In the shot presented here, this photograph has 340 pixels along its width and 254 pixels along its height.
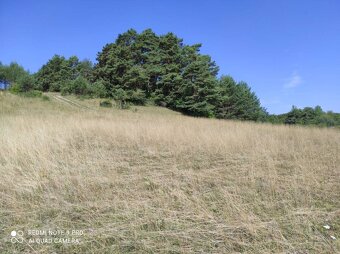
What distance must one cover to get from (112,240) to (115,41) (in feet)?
135

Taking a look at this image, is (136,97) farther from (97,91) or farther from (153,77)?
(153,77)

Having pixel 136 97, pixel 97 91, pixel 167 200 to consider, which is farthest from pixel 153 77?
pixel 167 200

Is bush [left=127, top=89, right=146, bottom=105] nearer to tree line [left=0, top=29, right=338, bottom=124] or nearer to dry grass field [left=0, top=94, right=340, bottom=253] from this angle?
tree line [left=0, top=29, right=338, bottom=124]

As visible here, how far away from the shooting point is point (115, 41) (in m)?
39.6

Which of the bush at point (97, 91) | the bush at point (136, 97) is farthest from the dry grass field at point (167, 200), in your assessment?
the bush at point (136, 97)

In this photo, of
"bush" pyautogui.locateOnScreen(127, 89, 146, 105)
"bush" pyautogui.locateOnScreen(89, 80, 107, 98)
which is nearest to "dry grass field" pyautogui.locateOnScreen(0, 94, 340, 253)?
"bush" pyautogui.locateOnScreen(89, 80, 107, 98)

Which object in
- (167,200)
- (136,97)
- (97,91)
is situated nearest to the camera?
(167,200)

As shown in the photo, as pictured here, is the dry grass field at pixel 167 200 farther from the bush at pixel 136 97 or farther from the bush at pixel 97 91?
the bush at pixel 136 97

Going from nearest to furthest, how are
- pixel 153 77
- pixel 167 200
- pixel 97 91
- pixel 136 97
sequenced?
pixel 167 200 → pixel 97 91 → pixel 136 97 → pixel 153 77

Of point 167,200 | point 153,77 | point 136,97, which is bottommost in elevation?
point 167,200

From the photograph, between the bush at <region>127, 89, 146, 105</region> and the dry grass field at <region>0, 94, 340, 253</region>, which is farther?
the bush at <region>127, 89, 146, 105</region>

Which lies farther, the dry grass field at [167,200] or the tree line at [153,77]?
the tree line at [153,77]

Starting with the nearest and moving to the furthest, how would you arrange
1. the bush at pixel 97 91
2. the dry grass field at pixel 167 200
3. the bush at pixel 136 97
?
the dry grass field at pixel 167 200
the bush at pixel 97 91
the bush at pixel 136 97

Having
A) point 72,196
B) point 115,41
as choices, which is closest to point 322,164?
point 72,196
